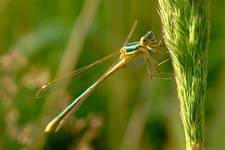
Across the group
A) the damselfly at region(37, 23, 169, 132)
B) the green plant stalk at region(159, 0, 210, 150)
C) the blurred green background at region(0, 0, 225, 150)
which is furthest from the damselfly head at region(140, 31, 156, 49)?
the blurred green background at region(0, 0, 225, 150)

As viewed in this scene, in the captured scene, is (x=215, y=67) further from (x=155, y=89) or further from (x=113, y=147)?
(x=113, y=147)

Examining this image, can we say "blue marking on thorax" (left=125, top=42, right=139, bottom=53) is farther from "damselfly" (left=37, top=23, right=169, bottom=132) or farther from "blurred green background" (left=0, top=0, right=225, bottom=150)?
"blurred green background" (left=0, top=0, right=225, bottom=150)

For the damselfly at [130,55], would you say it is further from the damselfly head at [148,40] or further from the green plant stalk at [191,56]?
the green plant stalk at [191,56]

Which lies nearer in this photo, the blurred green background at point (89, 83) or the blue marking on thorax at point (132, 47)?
the blue marking on thorax at point (132, 47)

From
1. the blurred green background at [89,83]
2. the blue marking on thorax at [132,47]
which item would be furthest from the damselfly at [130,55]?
the blurred green background at [89,83]

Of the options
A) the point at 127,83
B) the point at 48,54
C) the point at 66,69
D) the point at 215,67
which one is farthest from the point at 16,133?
the point at 215,67

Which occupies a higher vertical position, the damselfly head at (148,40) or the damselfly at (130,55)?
the damselfly head at (148,40)
